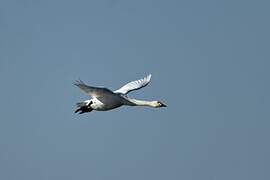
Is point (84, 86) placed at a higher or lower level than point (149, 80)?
lower

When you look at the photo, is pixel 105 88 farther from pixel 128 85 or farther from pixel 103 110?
pixel 128 85

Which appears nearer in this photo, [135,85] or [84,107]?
[84,107]

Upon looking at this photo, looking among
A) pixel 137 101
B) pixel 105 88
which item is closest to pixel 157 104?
pixel 137 101

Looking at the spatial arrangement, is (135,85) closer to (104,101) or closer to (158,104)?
(158,104)

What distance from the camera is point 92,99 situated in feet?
178

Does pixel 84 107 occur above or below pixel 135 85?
below

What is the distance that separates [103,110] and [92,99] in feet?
2.61

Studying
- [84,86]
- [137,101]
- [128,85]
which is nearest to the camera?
[84,86]

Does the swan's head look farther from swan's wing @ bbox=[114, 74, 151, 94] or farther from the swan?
swan's wing @ bbox=[114, 74, 151, 94]

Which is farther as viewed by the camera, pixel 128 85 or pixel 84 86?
pixel 128 85

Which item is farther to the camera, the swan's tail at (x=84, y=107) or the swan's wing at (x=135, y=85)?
the swan's wing at (x=135, y=85)

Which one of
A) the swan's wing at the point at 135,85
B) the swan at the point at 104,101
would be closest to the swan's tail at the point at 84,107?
the swan at the point at 104,101

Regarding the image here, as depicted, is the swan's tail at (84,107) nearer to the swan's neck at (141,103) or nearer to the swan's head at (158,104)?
the swan's neck at (141,103)

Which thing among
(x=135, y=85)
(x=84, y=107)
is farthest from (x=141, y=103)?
(x=135, y=85)
